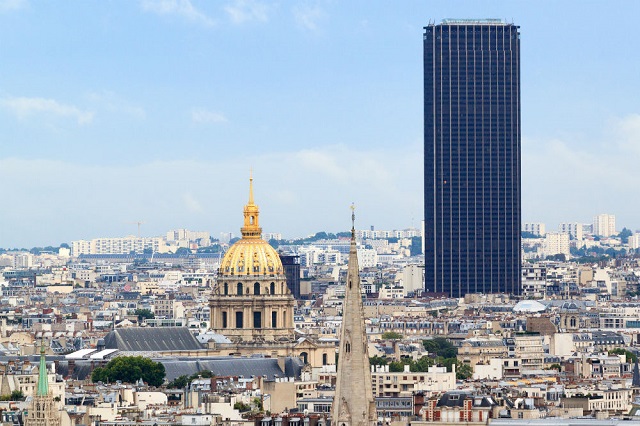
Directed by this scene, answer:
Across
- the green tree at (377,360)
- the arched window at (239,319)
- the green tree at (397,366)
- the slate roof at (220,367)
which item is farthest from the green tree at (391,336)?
the green tree at (397,366)

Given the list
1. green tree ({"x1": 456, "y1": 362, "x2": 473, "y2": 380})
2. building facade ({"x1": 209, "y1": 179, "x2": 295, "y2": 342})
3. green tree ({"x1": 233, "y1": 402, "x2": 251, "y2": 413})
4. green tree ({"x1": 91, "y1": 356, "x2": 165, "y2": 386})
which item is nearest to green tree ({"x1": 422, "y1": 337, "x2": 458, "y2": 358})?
building facade ({"x1": 209, "y1": 179, "x2": 295, "y2": 342})

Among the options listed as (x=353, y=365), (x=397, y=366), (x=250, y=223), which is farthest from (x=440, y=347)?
(x=353, y=365)

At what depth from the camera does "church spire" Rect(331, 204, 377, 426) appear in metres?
69.6

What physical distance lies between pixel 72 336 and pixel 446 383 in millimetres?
58959

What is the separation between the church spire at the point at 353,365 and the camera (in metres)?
69.6

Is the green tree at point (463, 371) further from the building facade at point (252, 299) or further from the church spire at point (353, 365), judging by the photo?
the church spire at point (353, 365)

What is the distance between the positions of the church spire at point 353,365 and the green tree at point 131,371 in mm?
63957

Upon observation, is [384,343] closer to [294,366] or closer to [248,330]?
[248,330]

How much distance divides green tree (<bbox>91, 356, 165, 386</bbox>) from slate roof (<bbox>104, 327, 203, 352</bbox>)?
1428cm

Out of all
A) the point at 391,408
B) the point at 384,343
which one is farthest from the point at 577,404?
the point at 384,343

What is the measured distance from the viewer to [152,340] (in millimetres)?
157750

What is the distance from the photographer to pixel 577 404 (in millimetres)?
108500

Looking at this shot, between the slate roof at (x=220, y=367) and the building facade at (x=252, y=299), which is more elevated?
the building facade at (x=252, y=299)

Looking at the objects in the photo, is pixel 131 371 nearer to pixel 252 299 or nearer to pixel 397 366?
pixel 397 366
